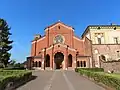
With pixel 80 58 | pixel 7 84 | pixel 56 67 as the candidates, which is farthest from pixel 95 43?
Result: pixel 7 84

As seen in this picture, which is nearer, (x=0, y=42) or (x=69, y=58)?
(x=0, y=42)

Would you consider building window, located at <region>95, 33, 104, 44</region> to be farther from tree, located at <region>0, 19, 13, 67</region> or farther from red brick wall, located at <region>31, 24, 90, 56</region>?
tree, located at <region>0, 19, 13, 67</region>

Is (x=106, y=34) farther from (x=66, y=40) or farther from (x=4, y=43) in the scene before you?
(x=4, y=43)

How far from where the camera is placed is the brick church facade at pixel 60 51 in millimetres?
49719

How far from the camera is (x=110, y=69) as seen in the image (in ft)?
125

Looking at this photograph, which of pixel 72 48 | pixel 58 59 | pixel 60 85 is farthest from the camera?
pixel 58 59

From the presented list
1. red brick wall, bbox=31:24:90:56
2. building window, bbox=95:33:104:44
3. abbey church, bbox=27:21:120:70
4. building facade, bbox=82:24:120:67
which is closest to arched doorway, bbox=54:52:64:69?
abbey church, bbox=27:21:120:70

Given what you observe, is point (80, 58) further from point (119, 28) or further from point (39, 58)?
point (119, 28)

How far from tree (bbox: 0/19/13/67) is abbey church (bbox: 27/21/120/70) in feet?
25.8

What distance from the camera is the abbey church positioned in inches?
1969

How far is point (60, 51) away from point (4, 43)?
16.4m

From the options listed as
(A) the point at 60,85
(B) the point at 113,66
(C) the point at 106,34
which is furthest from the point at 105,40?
(A) the point at 60,85

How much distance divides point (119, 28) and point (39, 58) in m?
30.4

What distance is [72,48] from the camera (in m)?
50.6
